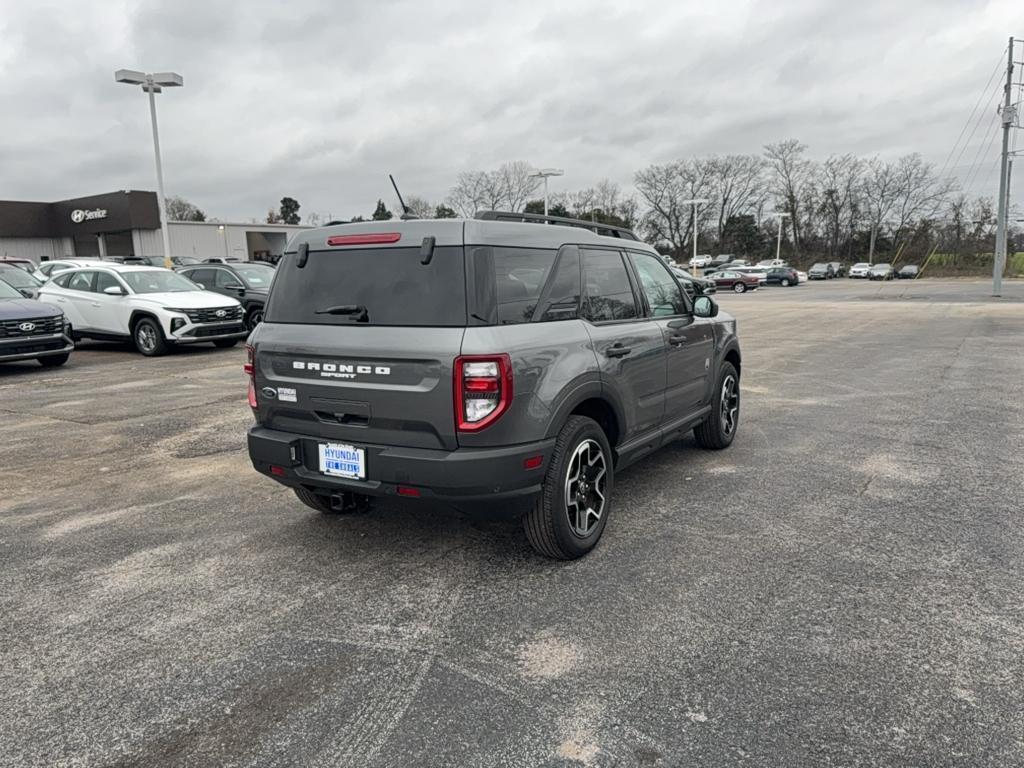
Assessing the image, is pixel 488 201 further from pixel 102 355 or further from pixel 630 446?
pixel 630 446

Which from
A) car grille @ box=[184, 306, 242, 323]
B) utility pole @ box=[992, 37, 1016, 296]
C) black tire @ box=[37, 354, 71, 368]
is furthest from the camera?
utility pole @ box=[992, 37, 1016, 296]

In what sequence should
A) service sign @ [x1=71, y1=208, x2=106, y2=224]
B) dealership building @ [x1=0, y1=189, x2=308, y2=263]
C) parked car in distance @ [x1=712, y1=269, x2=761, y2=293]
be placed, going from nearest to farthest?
parked car in distance @ [x1=712, y1=269, x2=761, y2=293] < dealership building @ [x1=0, y1=189, x2=308, y2=263] < service sign @ [x1=71, y1=208, x2=106, y2=224]

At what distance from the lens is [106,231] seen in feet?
153

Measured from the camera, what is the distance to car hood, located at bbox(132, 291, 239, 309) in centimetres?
1305

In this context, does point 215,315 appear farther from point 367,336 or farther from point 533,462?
point 533,462

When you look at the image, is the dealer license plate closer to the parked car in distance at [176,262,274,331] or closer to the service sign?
the parked car in distance at [176,262,274,331]

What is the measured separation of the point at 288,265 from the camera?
4055 mm

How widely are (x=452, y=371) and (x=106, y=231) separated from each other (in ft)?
170

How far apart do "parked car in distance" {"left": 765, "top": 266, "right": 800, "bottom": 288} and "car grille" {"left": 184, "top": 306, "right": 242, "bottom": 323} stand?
1680 inches

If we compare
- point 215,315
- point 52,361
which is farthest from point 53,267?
point 215,315

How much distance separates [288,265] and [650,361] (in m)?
2.35

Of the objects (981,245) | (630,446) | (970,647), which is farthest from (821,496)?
(981,245)

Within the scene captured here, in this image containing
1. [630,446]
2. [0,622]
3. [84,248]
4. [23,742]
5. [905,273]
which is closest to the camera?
[23,742]

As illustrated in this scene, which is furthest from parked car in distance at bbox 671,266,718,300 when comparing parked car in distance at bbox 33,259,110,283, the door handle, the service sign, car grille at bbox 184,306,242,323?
the service sign
